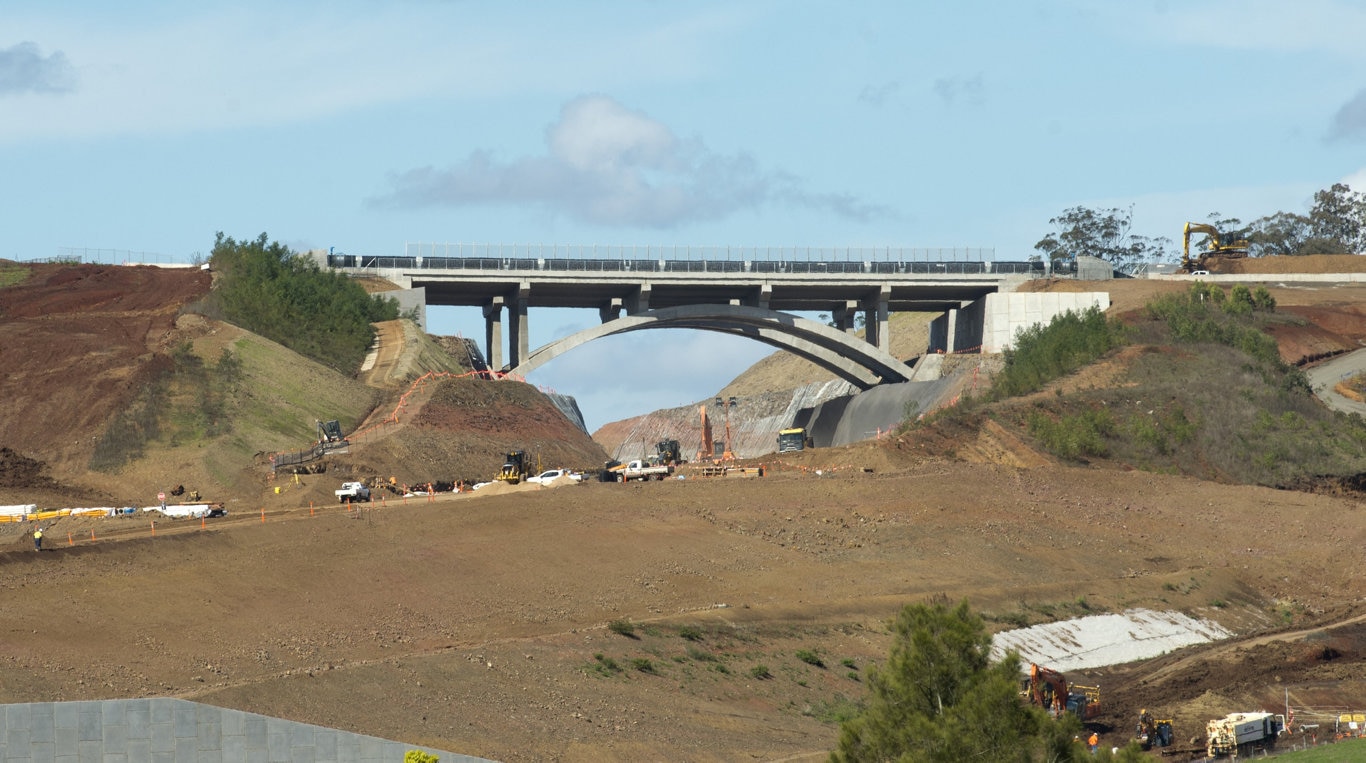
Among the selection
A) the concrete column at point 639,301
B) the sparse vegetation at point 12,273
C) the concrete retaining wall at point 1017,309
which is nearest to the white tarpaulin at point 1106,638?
the concrete column at point 639,301

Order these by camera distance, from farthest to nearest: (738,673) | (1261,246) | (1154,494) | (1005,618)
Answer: (1261,246) < (1154,494) < (1005,618) < (738,673)

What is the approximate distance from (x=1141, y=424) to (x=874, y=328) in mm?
29377

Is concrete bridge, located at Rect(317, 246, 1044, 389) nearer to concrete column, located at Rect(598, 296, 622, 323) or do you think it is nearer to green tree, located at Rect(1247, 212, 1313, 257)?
concrete column, located at Rect(598, 296, 622, 323)

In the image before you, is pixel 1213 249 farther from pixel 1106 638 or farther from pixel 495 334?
pixel 1106 638

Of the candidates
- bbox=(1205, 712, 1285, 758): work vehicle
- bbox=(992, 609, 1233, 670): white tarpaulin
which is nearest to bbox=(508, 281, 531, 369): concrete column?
bbox=(992, 609, 1233, 670): white tarpaulin

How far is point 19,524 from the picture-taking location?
65.2 meters

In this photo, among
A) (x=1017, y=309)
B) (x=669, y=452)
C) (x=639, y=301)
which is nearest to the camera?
(x=669, y=452)

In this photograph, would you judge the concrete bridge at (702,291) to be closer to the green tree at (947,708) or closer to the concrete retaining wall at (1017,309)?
the concrete retaining wall at (1017,309)

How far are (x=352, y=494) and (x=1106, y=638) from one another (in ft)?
96.9

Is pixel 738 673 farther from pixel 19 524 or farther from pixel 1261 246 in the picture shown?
pixel 1261 246

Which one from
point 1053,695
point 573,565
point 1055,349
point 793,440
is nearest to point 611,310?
point 793,440

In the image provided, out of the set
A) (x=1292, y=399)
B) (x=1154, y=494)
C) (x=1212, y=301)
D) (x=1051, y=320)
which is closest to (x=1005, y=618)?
(x=1154, y=494)

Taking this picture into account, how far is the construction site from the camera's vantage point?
148 ft

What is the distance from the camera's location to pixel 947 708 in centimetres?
2864
